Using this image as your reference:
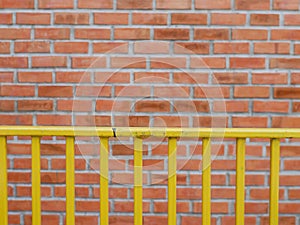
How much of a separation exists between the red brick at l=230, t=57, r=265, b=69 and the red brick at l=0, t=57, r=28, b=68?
43.1 inches

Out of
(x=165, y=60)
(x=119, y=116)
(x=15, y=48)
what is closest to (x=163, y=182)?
(x=119, y=116)

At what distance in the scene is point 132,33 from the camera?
257cm

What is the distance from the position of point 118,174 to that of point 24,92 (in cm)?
67

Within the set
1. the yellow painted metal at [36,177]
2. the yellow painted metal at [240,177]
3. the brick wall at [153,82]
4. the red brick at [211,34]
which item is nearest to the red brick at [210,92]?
the brick wall at [153,82]

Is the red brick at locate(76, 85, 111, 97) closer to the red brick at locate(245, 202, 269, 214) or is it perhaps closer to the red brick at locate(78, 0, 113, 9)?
the red brick at locate(78, 0, 113, 9)

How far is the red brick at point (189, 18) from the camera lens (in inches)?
101

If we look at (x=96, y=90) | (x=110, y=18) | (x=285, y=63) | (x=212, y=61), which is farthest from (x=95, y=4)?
(x=285, y=63)

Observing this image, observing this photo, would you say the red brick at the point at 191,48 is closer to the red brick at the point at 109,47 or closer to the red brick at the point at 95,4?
the red brick at the point at 109,47

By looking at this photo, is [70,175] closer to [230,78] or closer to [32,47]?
[32,47]

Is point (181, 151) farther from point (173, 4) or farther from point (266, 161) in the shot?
point (173, 4)

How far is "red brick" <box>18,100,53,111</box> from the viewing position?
2.60 m

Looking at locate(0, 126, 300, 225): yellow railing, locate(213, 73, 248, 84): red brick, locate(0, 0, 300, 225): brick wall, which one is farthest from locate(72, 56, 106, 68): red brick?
locate(0, 126, 300, 225): yellow railing

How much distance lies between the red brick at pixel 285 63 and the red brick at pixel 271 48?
4 cm

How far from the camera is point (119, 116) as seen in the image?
2.61 metres
